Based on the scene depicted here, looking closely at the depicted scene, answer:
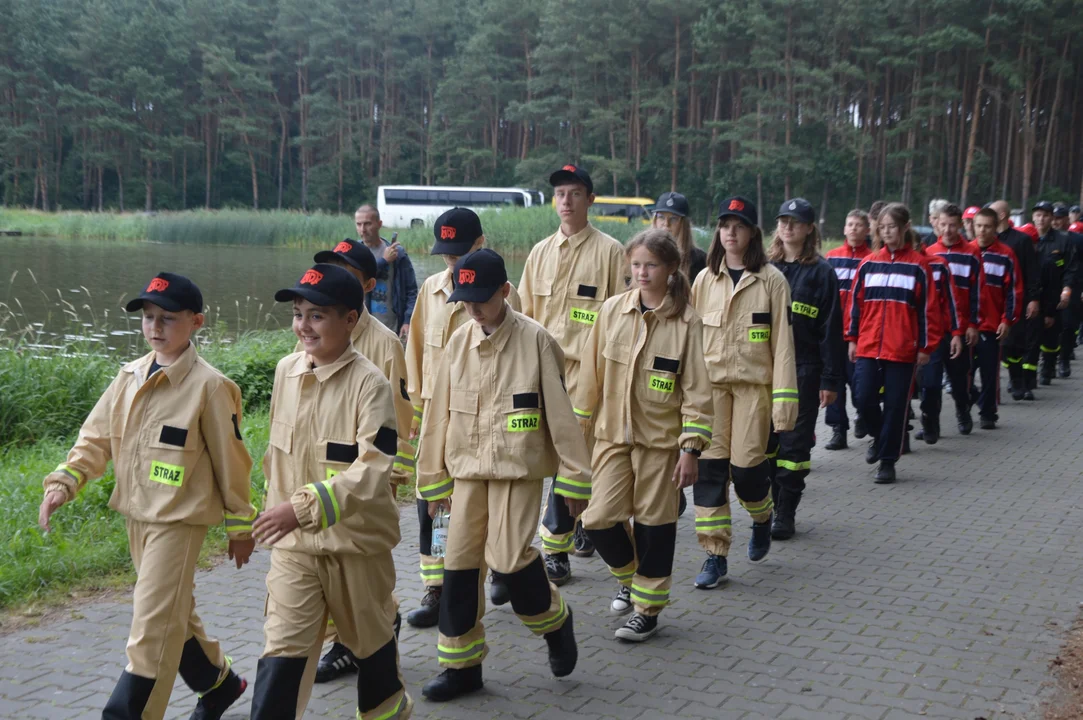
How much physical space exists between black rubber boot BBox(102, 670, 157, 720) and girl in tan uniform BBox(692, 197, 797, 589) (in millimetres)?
3466

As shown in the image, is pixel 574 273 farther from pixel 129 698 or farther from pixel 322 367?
pixel 129 698

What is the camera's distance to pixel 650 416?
5.60 meters

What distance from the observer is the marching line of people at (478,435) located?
4.03 m

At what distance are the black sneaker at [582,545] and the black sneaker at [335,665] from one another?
2372mm

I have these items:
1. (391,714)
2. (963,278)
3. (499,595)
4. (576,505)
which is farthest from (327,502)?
(963,278)

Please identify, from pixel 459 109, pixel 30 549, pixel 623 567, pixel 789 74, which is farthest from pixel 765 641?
pixel 459 109

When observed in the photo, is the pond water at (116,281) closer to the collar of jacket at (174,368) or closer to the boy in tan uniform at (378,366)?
the boy in tan uniform at (378,366)

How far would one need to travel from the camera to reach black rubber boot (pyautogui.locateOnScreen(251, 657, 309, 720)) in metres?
3.85

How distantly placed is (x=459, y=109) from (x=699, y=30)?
1960cm

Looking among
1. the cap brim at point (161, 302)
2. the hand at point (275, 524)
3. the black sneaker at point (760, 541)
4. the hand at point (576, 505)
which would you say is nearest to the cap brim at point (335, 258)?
the cap brim at point (161, 302)

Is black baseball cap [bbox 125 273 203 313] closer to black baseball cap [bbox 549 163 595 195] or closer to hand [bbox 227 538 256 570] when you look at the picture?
hand [bbox 227 538 256 570]

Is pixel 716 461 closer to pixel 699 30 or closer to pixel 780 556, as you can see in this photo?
pixel 780 556

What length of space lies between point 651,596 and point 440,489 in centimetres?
135

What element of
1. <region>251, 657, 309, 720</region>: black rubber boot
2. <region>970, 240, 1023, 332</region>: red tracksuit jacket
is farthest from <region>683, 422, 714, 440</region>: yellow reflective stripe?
<region>970, 240, 1023, 332</region>: red tracksuit jacket
